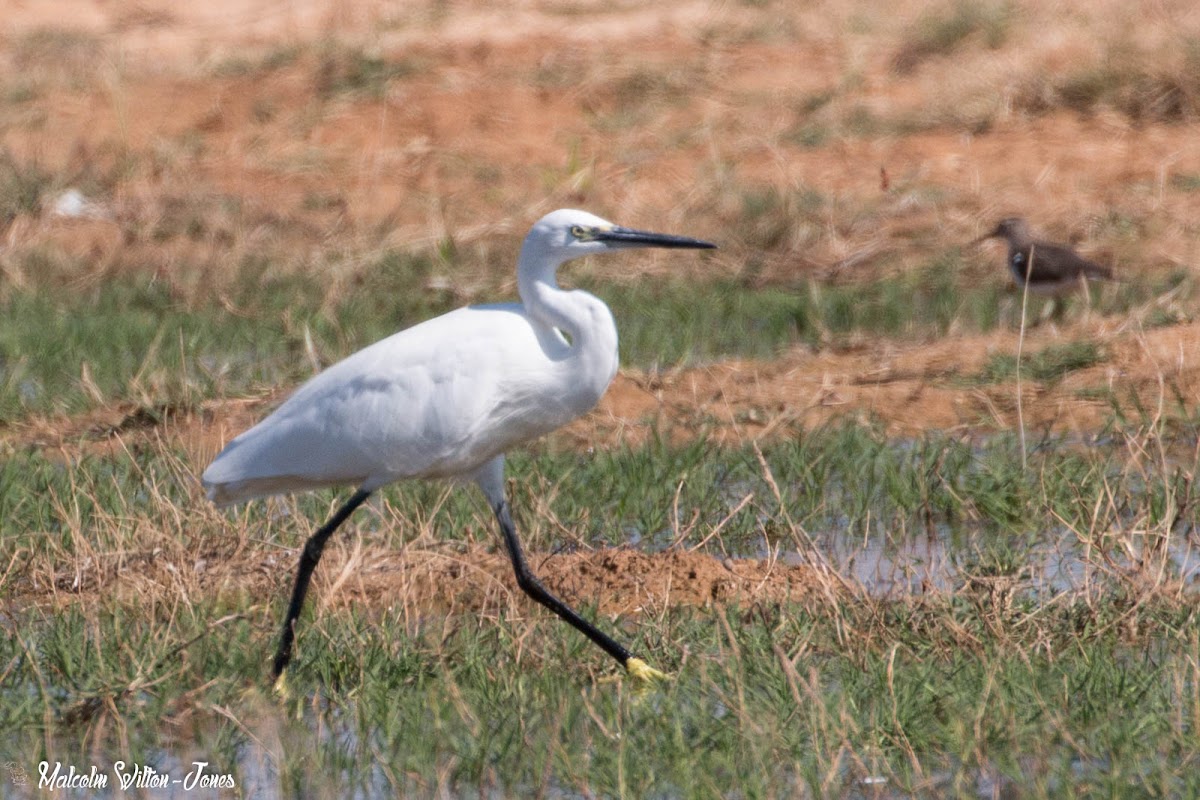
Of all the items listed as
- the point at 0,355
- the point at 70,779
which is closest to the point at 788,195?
the point at 0,355

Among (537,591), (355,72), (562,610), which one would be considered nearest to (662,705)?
(562,610)

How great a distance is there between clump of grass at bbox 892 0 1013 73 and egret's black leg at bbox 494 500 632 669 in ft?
34.0

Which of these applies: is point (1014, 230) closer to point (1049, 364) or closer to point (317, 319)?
point (1049, 364)

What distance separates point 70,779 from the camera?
4.11m

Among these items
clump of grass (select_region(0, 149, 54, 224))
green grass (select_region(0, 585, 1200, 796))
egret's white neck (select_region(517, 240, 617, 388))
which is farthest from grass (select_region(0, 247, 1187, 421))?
egret's white neck (select_region(517, 240, 617, 388))

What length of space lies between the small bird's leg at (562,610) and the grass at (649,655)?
0.22 ft

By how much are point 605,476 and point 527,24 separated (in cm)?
1179

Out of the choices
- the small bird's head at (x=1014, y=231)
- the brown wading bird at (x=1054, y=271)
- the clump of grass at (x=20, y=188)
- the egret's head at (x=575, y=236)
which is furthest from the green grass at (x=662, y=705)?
the clump of grass at (x=20, y=188)

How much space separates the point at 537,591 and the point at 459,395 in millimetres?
661

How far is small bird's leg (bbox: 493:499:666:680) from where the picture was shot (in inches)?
182

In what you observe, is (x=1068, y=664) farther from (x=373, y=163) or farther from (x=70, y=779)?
(x=373, y=163)

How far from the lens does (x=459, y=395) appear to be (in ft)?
15.2

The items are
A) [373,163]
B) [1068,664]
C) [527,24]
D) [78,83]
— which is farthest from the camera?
[527,24]

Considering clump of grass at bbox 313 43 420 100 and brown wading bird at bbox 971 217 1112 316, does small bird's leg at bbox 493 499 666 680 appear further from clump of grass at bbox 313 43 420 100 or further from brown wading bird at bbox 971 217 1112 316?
clump of grass at bbox 313 43 420 100
